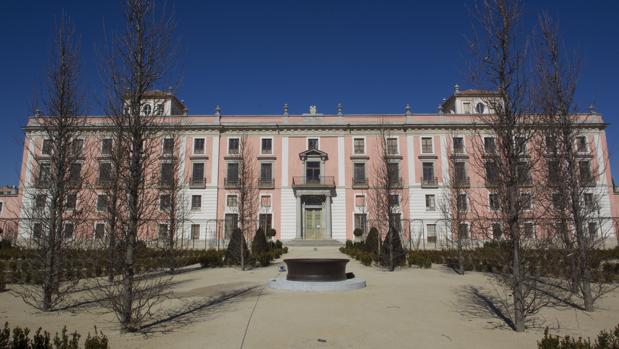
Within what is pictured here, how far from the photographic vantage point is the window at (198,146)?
34156 mm

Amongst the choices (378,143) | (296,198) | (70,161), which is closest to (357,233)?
(296,198)

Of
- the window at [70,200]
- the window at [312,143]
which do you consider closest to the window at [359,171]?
the window at [312,143]

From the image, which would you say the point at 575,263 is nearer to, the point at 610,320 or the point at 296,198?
the point at 610,320

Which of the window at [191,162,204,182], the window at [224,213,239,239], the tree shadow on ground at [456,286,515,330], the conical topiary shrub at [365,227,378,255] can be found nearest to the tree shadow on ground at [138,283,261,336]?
the tree shadow on ground at [456,286,515,330]

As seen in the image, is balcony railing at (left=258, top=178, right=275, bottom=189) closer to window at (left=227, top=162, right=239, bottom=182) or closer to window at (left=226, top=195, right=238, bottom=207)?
window at (left=227, top=162, right=239, bottom=182)

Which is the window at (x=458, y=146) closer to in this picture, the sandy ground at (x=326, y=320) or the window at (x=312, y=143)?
the sandy ground at (x=326, y=320)

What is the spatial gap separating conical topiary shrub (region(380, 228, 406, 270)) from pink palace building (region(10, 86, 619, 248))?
15.0 metres

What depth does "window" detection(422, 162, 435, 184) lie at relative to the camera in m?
33.6

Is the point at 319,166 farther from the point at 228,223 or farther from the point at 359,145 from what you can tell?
the point at 228,223

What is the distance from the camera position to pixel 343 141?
34.6m

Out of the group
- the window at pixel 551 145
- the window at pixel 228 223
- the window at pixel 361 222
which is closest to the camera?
the window at pixel 551 145

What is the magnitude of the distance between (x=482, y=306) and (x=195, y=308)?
6.38 metres

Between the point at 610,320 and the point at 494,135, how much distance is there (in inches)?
163

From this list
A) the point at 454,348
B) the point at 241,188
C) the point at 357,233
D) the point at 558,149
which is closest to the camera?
the point at 454,348
